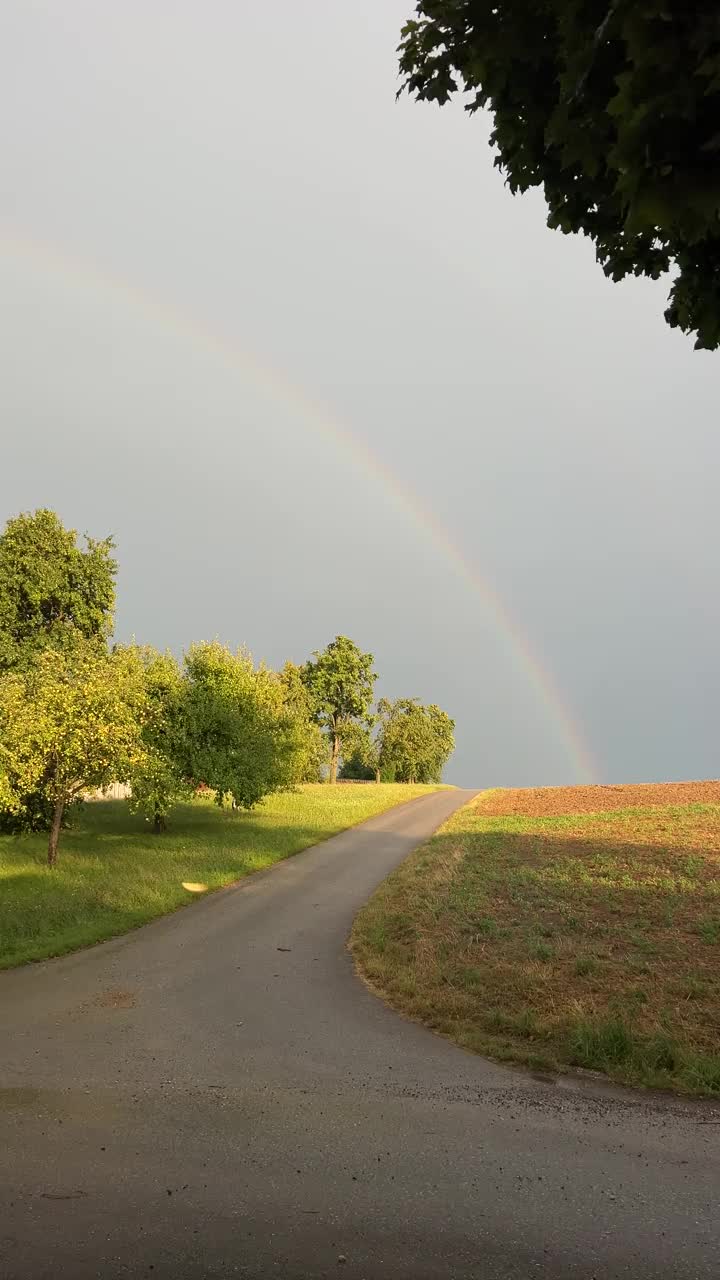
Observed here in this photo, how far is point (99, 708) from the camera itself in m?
21.6

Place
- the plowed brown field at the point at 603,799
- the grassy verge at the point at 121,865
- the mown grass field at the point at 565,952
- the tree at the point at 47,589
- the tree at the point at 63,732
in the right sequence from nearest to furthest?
the mown grass field at the point at 565,952
the grassy verge at the point at 121,865
the tree at the point at 63,732
the tree at the point at 47,589
the plowed brown field at the point at 603,799

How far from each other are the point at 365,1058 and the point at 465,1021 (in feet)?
5.88

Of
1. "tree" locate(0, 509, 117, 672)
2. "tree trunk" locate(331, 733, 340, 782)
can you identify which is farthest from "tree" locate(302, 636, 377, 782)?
"tree" locate(0, 509, 117, 672)

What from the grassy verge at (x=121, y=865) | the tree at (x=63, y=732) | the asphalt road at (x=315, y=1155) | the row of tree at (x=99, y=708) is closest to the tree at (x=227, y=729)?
the row of tree at (x=99, y=708)

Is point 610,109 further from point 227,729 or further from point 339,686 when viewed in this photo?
point 339,686

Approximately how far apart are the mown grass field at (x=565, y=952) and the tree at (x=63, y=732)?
990cm

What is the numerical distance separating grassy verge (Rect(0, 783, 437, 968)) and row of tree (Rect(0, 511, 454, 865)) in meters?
1.37

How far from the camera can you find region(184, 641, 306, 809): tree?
27547 mm

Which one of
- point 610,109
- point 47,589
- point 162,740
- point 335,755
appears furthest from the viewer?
point 335,755

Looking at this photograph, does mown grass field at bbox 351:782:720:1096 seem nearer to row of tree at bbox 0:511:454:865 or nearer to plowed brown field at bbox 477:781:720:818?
row of tree at bbox 0:511:454:865

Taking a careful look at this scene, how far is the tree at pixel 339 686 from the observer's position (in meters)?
89.4

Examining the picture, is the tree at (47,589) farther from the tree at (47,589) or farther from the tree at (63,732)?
the tree at (63,732)

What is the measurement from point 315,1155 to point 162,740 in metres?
23.6

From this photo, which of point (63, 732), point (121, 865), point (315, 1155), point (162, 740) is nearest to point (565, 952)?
point (315, 1155)
